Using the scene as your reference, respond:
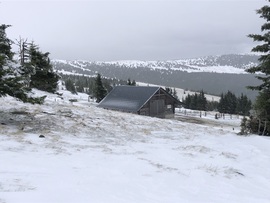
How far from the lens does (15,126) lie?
1181 centimetres

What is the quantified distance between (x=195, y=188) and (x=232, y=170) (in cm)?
257

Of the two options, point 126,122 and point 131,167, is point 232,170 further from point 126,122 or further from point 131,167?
point 126,122

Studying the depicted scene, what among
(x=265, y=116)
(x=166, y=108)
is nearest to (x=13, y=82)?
(x=265, y=116)

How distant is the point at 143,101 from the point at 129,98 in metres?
4.37

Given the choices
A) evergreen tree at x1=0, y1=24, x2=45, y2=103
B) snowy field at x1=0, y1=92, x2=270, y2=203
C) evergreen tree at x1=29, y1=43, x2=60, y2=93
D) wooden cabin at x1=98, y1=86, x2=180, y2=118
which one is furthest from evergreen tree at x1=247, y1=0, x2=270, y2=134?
evergreen tree at x1=29, y1=43, x2=60, y2=93

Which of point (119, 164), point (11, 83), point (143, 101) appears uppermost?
point (11, 83)

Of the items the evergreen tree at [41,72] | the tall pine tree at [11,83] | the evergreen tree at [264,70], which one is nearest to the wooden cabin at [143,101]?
the evergreen tree at [41,72]

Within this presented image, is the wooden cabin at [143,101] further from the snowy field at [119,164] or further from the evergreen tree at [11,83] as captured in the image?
the evergreen tree at [11,83]

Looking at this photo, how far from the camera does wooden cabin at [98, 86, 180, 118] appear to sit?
44969 mm

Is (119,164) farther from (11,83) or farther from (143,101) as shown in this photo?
(143,101)

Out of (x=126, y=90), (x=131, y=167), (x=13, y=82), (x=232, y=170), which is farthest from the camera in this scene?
(x=126, y=90)

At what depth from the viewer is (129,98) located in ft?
159

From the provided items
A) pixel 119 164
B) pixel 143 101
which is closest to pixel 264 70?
pixel 119 164

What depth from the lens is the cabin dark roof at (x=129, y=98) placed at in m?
45.2
